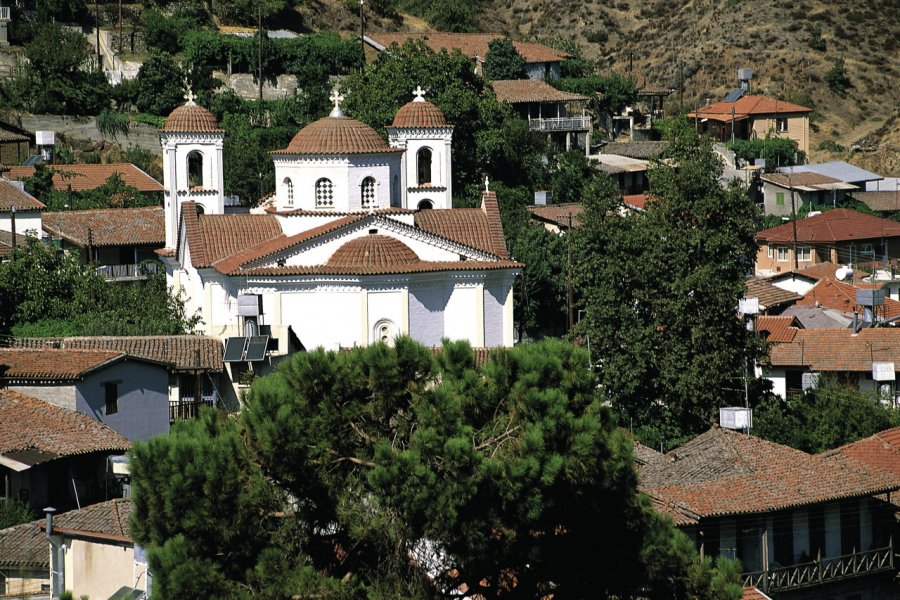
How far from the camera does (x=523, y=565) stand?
74.8 ft

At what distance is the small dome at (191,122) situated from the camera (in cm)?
5181

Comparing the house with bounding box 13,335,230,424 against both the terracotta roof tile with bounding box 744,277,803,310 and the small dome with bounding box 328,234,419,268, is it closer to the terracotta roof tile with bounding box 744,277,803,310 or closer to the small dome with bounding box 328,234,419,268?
the small dome with bounding box 328,234,419,268

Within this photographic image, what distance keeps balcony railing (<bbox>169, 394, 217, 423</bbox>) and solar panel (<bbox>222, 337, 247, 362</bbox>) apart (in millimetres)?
1281

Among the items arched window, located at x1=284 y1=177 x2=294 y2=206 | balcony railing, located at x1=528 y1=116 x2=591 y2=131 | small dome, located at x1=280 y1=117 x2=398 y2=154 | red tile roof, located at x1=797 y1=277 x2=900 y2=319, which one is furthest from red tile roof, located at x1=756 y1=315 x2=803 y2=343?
balcony railing, located at x1=528 y1=116 x2=591 y2=131

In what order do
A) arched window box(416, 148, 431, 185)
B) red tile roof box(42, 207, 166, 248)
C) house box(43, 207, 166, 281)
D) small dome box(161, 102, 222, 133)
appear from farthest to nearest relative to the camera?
red tile roof box(42, 207, 166, 248) < house box(43, 207, 166, 281) < arched window box(416, 148, 431, 185) < small dome box(161, 102, 222, 133)

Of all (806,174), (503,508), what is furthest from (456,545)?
(806,174)

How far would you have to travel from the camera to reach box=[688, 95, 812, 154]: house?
87.3m

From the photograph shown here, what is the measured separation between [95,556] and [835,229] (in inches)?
1794

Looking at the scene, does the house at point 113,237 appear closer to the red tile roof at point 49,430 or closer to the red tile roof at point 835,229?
the red tile roof at point 835,229

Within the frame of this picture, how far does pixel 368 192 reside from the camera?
159 ft

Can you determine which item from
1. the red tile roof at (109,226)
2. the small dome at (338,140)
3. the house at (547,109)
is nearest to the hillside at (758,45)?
the house at (547,109)

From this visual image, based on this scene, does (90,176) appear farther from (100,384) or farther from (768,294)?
(100,384)

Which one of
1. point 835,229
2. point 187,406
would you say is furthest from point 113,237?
point 835,229

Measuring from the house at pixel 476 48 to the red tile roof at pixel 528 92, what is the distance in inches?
131
